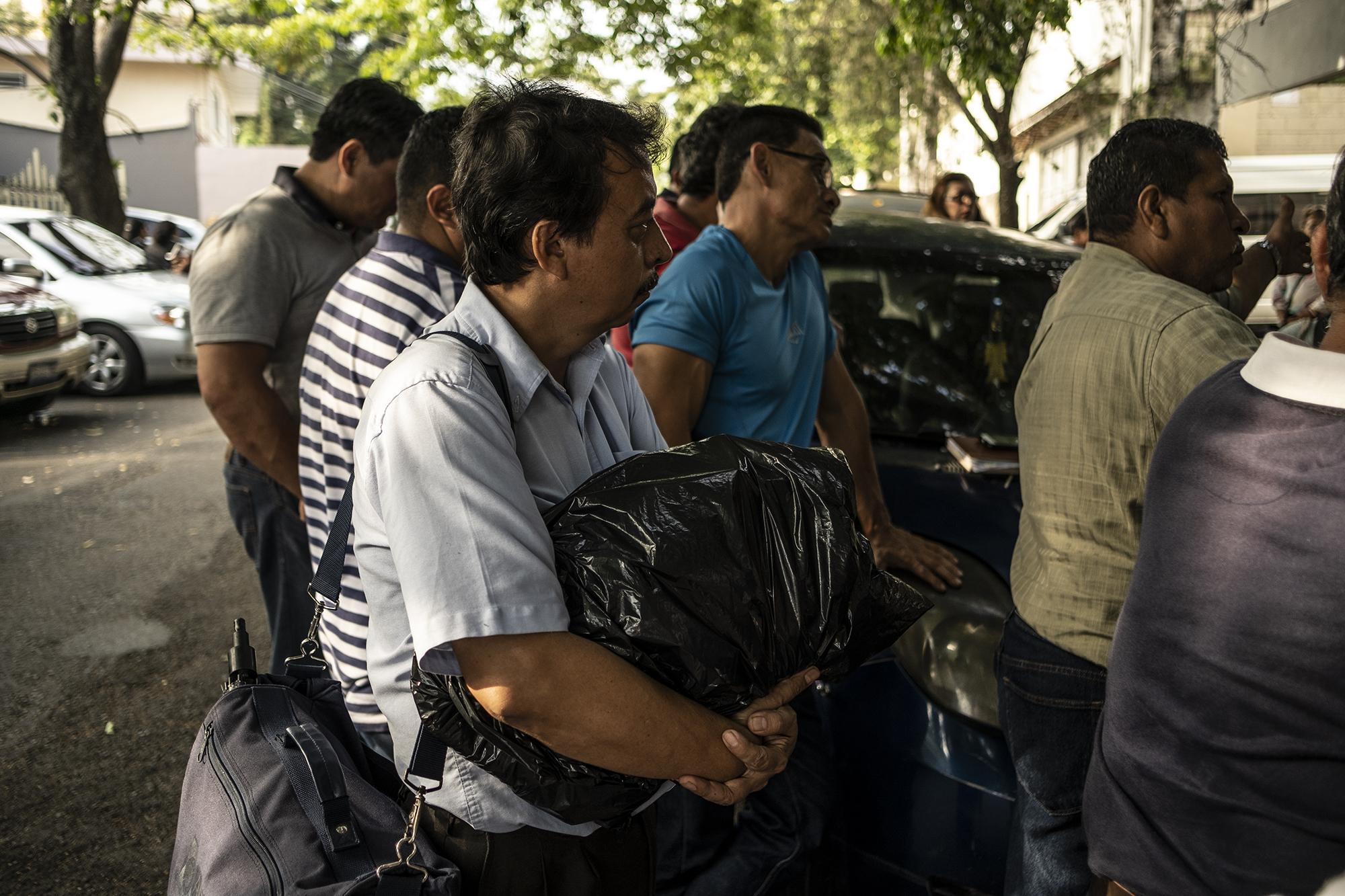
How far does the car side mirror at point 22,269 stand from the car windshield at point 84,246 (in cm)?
32

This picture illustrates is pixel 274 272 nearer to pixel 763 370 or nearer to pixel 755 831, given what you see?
pixel 763 370

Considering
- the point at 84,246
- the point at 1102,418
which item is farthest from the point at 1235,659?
the point at 84,246

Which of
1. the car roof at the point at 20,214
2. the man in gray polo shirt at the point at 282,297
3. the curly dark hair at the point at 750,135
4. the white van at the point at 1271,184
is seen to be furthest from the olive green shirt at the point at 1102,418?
the car roof at the point at 20,214

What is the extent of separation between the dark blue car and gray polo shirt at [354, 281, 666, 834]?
1.07 meters

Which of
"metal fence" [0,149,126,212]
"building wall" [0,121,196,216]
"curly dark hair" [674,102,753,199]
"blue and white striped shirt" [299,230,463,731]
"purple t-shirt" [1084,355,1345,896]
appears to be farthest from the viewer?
"building wall" [0,121,196,216]

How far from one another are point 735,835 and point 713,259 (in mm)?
1373

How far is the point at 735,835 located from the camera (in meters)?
2.66

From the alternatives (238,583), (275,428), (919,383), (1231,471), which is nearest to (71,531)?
(238,583)

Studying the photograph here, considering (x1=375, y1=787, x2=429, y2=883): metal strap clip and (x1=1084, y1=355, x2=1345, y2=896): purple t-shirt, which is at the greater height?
(x1=1084, y1=355, x2=1345, y2=896): purple t-shirt

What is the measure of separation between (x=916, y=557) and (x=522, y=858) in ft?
4.84

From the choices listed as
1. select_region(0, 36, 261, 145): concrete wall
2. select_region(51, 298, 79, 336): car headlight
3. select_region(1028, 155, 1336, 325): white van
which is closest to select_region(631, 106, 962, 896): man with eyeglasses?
select_region(1028, 155, 1336, 325): white van

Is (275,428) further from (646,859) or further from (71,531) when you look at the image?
(71,531)

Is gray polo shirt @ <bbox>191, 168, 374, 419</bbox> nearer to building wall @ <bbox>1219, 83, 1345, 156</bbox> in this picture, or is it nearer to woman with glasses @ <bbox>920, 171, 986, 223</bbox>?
woman with glasses @ <bbox>920, 171, 986, 223</bbox>

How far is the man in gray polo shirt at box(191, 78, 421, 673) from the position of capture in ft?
10.5
